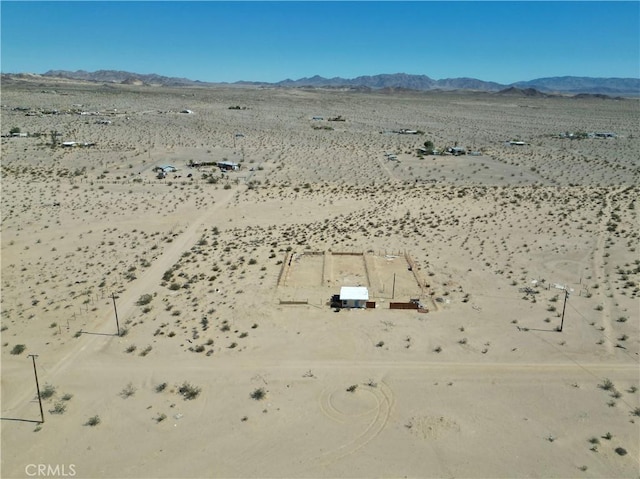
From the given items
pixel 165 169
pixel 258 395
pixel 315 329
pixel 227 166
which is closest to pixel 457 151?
pixel 227 166

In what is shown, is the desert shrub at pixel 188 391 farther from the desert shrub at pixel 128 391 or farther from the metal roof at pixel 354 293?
the metal roof at pixel 354 293

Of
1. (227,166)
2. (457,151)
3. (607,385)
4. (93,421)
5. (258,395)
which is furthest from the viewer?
(457,151)

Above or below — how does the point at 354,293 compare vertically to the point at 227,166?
below

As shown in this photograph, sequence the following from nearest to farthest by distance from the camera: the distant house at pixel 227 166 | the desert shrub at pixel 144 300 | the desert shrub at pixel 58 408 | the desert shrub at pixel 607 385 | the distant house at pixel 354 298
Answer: the desert shrub at pixel 58 408, the desert shrub at pixel 607 385, the distant house at pixel 354 298, the desert shrub at pixel 144 300, the distant house at pixel 227 166

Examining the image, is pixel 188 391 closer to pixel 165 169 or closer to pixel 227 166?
pixel 165 169

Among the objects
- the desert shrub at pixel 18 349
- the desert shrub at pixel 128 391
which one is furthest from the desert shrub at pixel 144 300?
the desert shrub at pixel 128 391

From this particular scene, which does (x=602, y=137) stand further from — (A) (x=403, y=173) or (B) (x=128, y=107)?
(B) (x=128, y=107)
